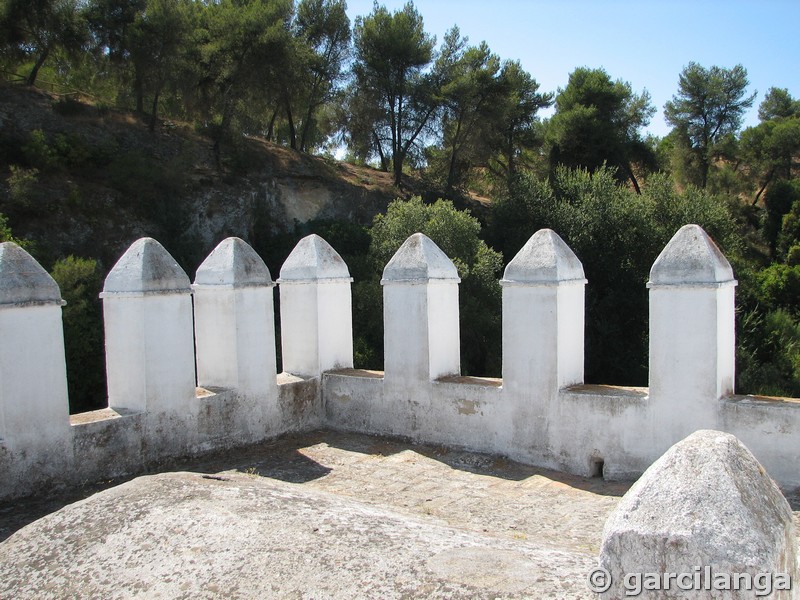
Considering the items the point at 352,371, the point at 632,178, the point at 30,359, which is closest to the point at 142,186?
the point at 352,371

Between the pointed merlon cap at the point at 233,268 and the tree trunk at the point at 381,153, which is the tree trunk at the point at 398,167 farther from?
the pointed merlon cap at the point at 233,268

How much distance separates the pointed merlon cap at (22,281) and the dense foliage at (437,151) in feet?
33.6

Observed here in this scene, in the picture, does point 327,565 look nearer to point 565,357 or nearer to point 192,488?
point 192,488

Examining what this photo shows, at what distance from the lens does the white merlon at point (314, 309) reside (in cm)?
868

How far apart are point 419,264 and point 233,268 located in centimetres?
201

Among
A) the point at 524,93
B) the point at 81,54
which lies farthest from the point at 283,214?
the point at 524,93

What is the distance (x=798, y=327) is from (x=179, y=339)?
21.9 m

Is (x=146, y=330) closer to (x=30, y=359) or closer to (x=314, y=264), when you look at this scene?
(x=30, y=359)

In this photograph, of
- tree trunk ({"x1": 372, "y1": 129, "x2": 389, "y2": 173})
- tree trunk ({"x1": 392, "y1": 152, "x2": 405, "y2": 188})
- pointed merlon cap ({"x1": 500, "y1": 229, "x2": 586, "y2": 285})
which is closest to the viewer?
pointed merlon cap ({"x1": 500, "y1": 229, "x2": 586, "y2": 285})

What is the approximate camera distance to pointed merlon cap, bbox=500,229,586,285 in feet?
22.5

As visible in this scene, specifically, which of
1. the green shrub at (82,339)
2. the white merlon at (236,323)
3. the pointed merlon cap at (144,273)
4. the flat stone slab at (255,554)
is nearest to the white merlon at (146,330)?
the pointed merlon cap at (144,273)

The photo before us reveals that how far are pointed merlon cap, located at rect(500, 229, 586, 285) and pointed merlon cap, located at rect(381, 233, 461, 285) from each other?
3.09 feet

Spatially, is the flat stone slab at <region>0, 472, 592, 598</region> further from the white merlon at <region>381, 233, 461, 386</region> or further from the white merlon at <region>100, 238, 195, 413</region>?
the white merlon at <region>381, 233, 461, 386</region>

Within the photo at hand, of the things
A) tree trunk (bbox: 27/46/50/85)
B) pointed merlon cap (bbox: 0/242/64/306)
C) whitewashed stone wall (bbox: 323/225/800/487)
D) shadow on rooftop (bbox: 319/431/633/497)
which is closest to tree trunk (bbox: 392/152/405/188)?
tree trunk (bbox: 27/46/50/85)
